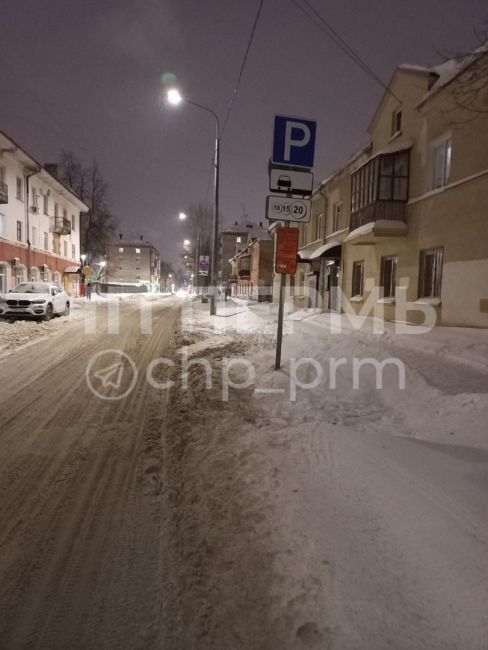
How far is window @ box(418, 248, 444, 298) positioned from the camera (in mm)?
12078

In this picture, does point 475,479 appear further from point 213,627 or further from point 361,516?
point 213,627

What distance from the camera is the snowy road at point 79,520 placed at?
7.00 feet

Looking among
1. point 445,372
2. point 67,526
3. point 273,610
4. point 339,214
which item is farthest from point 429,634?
point 339,214

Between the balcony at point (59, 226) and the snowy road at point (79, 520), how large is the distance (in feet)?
105

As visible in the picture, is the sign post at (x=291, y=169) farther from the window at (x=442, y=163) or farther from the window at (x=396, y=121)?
the window at (x=396, y=121)

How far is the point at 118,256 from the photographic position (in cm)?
10594

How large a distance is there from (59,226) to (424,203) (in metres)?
31.4

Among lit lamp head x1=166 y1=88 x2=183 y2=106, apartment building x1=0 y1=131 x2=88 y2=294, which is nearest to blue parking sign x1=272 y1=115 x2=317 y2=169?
lit lamp head x1=166 y1=88 x2=183 y2=106

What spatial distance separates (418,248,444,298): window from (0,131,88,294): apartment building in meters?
23.4

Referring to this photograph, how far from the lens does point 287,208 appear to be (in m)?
6.55

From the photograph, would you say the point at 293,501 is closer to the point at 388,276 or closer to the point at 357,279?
the point at 388,276

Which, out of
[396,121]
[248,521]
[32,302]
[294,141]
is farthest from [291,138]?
[32,302]

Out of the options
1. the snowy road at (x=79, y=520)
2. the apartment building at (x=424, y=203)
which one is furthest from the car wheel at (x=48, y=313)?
the apartment building at (x=424, y=203)

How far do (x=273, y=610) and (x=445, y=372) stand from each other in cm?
561
